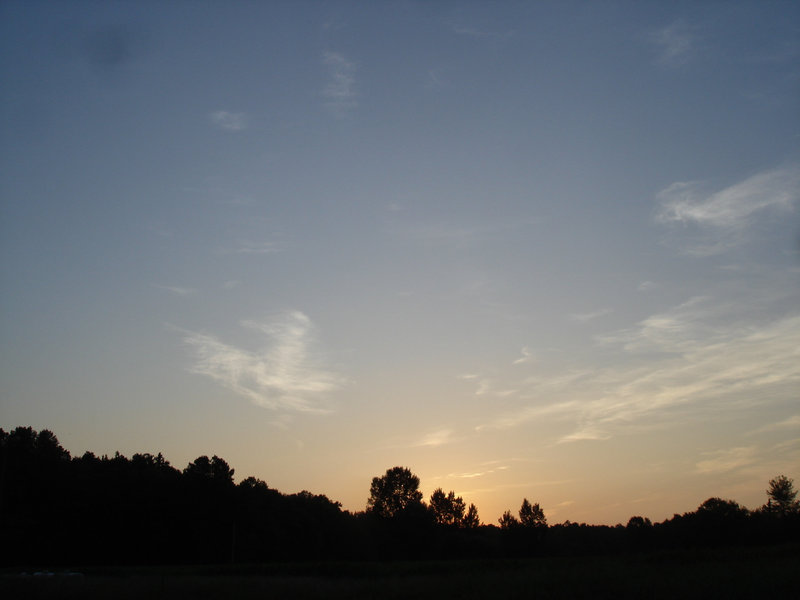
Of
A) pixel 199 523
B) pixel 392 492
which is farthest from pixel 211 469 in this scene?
pixel 392 492

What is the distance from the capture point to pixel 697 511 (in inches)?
2210

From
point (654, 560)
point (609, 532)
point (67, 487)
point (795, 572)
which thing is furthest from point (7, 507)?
point (609, 532)

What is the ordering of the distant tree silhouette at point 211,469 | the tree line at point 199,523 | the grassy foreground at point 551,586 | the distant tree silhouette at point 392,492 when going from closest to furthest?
the grassy foreground at point 551,586
the tree line at point 199,523
the distant tree silhouette at point 211,469
the distant tree silhouette at point 392,492

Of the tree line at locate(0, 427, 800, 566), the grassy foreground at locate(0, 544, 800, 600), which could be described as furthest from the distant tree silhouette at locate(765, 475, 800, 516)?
the grassy foreground at locate(0, 544, 800, 600)

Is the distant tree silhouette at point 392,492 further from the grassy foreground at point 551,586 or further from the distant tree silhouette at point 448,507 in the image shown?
the grassy foreground at point 551,586

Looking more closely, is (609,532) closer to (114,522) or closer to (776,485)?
(776,485)

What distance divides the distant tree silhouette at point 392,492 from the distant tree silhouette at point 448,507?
34.0 feet

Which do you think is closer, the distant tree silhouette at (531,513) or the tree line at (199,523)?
the tree line at (199,523)

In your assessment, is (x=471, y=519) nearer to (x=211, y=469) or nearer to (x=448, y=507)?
(x=448, y=507)

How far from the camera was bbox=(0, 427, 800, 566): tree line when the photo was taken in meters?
67.5

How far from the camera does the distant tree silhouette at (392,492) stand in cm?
10675

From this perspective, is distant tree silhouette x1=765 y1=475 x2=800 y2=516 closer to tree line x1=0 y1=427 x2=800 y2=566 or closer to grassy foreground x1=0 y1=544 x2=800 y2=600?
tree line x1=0 y1=427 x2=800 y2=566

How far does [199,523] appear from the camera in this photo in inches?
2901

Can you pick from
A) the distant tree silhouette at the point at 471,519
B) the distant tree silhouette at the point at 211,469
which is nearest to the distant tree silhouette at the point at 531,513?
the distant tree silhouette at the point at 471,519
